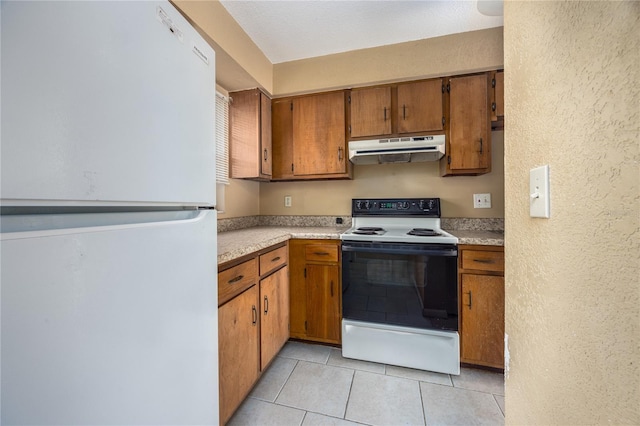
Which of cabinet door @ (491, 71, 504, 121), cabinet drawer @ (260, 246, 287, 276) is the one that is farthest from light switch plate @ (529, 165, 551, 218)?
cabinet door @ (491, 71, 504, 121)

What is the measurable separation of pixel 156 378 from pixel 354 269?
1.45m

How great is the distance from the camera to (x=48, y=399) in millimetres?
375

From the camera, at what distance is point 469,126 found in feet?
6.32

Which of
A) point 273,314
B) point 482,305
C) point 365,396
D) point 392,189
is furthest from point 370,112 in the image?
point 365,396

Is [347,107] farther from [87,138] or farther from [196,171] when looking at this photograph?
[87,138]

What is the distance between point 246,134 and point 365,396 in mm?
2186

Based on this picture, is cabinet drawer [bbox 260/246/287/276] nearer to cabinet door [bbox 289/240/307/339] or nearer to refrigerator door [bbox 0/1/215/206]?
cabinet door [bbox 289/240/307/339]

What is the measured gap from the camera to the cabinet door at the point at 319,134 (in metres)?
2.20

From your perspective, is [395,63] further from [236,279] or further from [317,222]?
[236,279]

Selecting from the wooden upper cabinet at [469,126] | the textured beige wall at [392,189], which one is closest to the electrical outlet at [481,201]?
the textured beige wall at [392,189]

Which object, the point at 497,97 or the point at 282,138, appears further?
the point at 282,138

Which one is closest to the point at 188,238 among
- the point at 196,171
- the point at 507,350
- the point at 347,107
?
the point at 196,171

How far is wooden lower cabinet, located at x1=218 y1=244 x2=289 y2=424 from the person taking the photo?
45.9 inches

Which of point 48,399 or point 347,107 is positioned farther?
point 347,107
